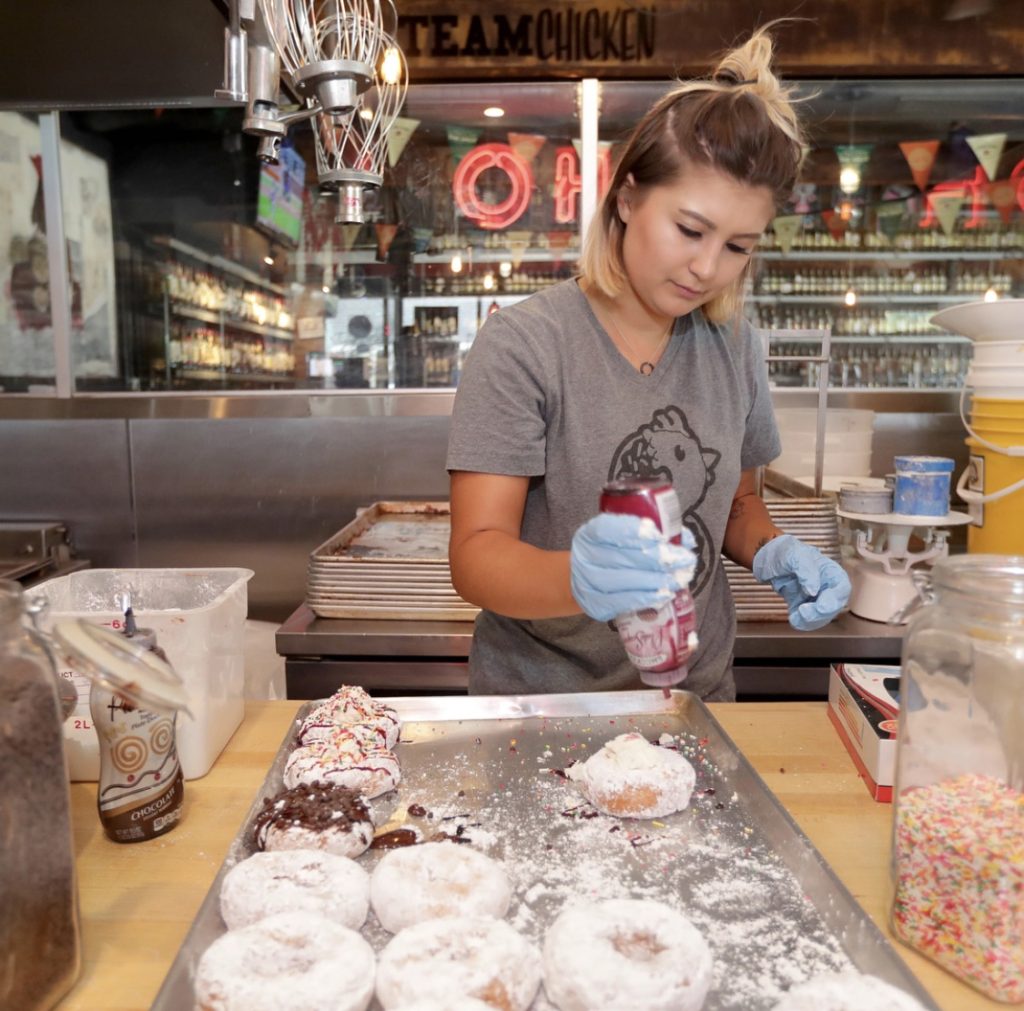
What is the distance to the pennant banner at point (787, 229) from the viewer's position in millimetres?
3814

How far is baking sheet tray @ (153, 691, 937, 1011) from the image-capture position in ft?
2.76

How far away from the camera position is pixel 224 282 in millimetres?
3539

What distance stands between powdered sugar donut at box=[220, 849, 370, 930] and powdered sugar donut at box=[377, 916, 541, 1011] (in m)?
0.08

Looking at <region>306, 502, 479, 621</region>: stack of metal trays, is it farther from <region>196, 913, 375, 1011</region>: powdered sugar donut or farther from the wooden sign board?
the wooden sign board

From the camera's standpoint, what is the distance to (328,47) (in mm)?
1177

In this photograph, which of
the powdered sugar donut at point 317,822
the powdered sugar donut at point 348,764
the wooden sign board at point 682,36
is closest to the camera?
the powdered sugar donut at point 317,822

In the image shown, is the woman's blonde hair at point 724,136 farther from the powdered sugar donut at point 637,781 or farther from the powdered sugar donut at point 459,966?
the powdered sugar donut at point 459,966

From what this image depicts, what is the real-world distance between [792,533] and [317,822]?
150cm

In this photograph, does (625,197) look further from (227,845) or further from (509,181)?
(509,181)

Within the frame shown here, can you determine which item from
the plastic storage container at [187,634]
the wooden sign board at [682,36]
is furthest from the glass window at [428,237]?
the plastic storage container at [187,634]

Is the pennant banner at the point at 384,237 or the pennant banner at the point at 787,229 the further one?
the pennant banner at the point at 787,229

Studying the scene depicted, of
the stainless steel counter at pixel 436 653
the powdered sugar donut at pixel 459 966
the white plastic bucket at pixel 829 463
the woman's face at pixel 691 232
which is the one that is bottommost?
the stainless steel counter at pixel 436 653

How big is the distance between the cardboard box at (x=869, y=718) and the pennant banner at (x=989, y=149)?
9.97 ft

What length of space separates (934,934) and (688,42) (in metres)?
3.05
